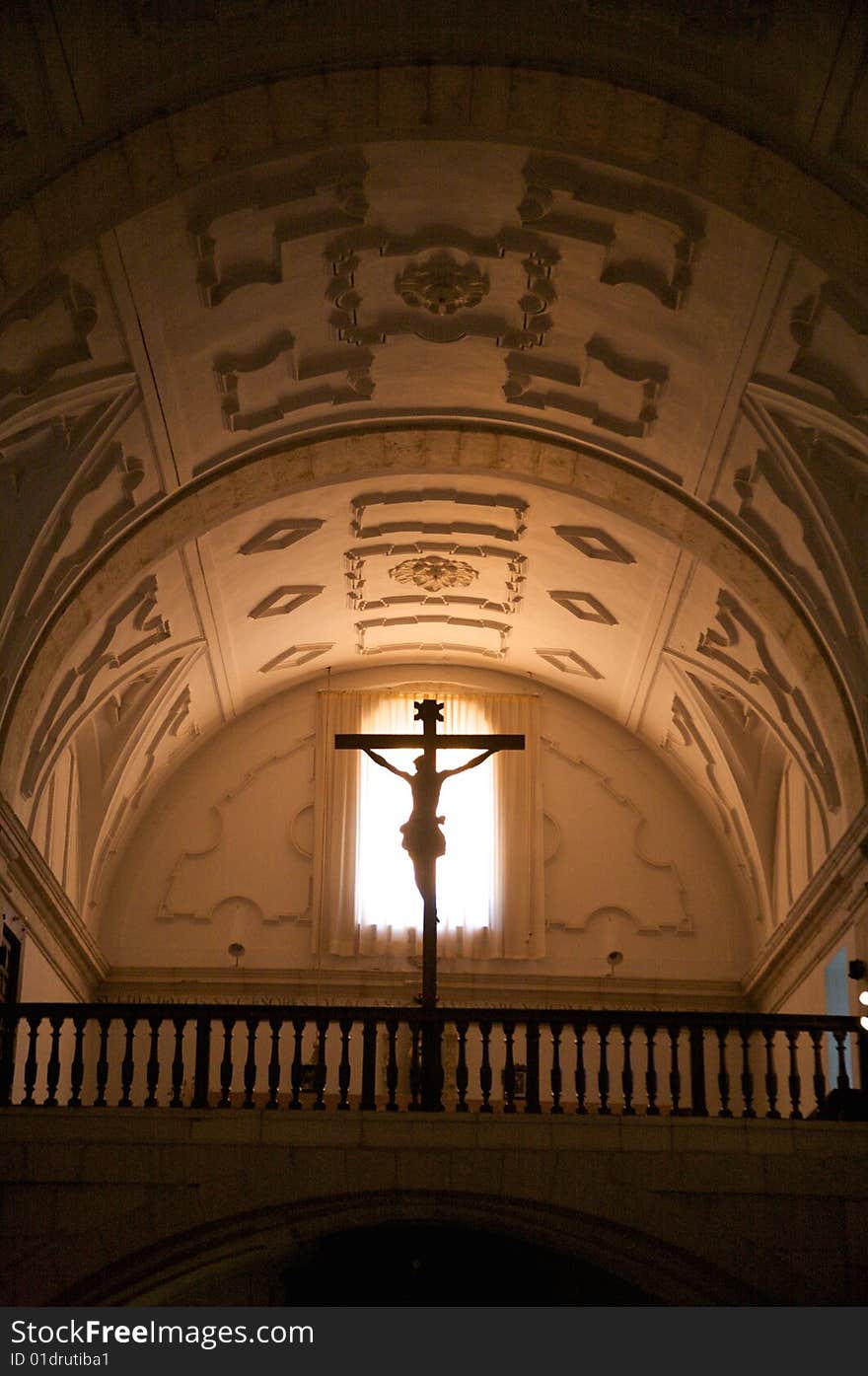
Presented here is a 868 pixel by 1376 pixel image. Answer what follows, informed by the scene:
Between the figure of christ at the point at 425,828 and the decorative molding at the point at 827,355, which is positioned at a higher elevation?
the decorative molding at the point at 827,355

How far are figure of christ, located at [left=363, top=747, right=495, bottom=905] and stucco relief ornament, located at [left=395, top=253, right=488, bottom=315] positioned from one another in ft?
12.6

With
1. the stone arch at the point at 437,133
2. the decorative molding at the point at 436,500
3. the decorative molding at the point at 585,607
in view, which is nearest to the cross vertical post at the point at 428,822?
the decorative molding at the point at 436,500

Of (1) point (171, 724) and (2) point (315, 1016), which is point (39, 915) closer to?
(1) point (171, 724)

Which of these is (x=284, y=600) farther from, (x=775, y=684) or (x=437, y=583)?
(x=775, y=684)

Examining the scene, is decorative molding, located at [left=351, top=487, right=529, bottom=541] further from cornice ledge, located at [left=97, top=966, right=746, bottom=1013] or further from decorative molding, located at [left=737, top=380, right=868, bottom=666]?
cornice ledge, located at [left=97, top=966, right=746, bottom=1013]

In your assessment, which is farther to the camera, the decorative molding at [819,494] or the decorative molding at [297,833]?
the decorative molding at [297,833]

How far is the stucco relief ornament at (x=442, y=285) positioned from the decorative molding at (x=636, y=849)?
31.1 ft

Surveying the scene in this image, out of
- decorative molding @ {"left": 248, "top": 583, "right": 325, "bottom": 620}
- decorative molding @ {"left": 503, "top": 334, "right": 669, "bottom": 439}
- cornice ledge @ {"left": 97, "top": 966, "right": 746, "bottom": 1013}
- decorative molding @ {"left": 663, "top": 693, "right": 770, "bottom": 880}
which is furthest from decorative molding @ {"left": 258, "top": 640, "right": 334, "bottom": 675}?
decorative molding @ {"left": 503, "top": 334, "right": 669, "bottom": 439}

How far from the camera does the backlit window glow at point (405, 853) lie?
2250cm

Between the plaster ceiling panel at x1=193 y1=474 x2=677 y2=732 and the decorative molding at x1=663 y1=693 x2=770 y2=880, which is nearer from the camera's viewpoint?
the plaster ceiling panel at x1=193 y1=474 x2=677 y2=732

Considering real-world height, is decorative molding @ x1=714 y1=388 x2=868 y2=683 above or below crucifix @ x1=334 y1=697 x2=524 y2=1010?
above

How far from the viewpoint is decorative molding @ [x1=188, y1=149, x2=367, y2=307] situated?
12.9m

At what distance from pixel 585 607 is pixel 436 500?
2896mm

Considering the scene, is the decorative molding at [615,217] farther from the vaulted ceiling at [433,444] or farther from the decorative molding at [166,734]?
the decorative molding at [166,734]
